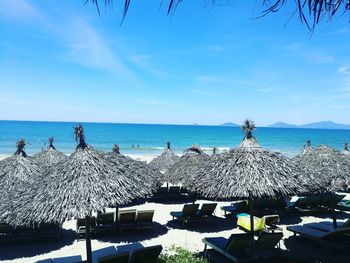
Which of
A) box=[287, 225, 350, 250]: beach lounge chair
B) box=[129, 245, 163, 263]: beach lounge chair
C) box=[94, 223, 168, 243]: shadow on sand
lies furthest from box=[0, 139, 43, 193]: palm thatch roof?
box=[287, 225, 350, 250]: beach lounge chair

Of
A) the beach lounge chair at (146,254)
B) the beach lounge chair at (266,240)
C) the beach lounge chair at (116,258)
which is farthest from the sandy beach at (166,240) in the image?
the beach lounge chair at (116,258)

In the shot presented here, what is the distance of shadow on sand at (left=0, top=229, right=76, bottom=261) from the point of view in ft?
27.7

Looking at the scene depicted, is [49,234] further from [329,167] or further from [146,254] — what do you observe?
[329,167]

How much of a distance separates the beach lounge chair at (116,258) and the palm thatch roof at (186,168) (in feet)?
22.8

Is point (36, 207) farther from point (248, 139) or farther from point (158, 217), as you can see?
point (158, 217)

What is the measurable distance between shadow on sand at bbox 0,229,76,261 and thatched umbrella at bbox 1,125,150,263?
6.04 ft

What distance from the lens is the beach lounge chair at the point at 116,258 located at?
6188 mm

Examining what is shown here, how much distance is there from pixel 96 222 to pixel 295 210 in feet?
27.2

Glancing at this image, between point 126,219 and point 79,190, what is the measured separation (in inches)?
173

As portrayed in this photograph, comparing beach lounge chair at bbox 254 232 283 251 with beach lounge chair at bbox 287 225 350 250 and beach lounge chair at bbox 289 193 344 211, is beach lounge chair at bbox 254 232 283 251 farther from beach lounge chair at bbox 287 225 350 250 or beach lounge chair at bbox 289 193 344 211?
beach lounge chair at bbox 289 193 344 211

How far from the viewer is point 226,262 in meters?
7.61

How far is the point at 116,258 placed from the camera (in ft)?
20.7

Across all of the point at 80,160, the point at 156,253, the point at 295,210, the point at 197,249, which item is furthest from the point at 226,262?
the point at 295,210

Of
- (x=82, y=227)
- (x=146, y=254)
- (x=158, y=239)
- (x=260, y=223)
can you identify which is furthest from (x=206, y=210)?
(x=146, y=254)
